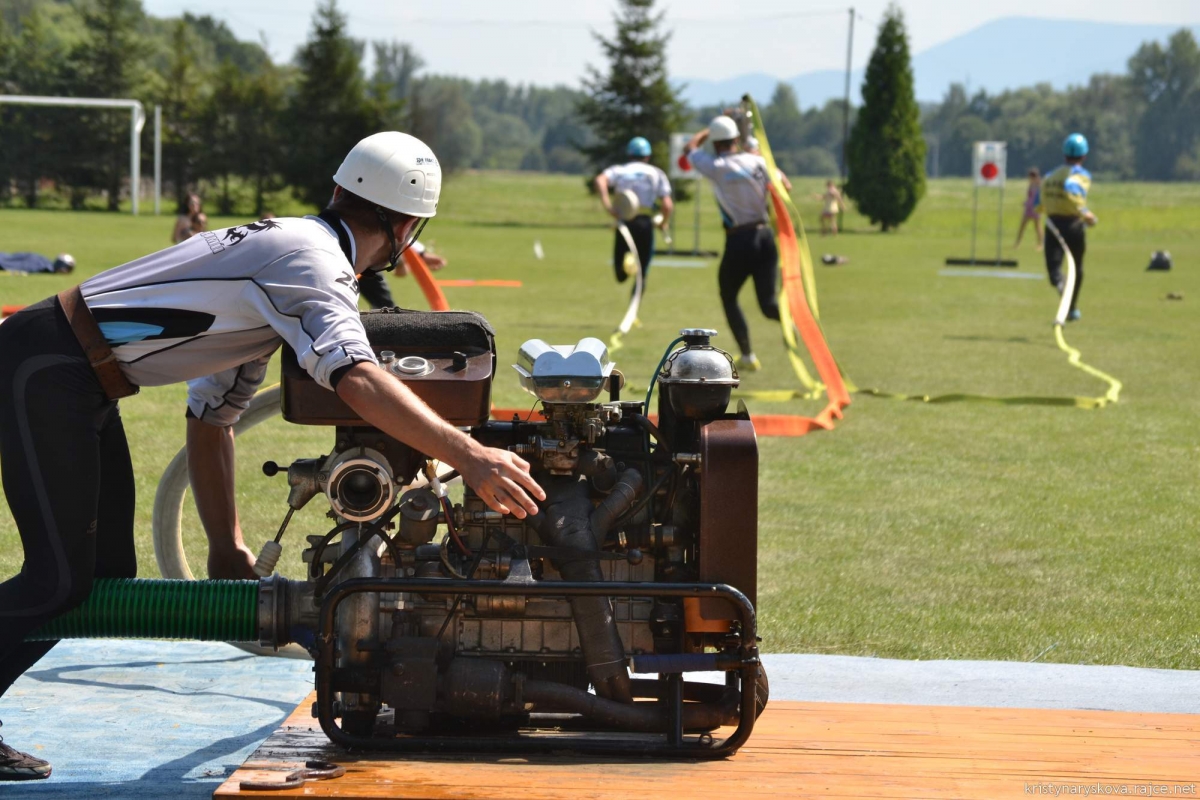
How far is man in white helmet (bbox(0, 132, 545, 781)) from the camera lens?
10.5 ft

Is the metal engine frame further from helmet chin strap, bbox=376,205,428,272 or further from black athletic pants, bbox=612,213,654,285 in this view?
black athletic pants, bbox=612,213,654,285

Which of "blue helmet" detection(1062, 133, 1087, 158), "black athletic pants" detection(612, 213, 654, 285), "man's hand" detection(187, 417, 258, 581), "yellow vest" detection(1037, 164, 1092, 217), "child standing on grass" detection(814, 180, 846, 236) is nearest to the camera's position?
"man's hand" detection(187, 417, 258, 581)

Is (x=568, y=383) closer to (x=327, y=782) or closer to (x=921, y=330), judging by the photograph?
(x=327, y=782)

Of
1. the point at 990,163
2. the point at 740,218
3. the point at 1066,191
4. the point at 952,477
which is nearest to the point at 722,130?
the point at 740,218

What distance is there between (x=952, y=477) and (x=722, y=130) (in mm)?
5427

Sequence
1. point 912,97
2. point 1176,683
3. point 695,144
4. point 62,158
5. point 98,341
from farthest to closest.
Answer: point 912,97
point 62,158
point 695,144
point 1176,683
point 98,341

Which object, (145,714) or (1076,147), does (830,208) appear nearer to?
(1076,147)

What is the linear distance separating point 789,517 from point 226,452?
12.7 ft

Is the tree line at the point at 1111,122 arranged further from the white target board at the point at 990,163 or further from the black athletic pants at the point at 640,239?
the black athletic pants at the point at 640,239

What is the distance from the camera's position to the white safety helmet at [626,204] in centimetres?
1672

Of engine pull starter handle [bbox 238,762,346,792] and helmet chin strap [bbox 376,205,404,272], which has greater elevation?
helmet chin strap [bbox 376,205,404,272]

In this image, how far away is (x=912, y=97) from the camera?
176 feet

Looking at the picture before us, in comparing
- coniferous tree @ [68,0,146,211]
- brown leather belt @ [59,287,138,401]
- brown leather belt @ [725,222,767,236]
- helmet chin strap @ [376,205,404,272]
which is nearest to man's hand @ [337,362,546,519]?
helmet chin strap @ [376,205,404,272]

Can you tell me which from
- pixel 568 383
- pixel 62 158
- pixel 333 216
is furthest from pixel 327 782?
pixel 62 158
